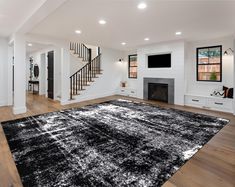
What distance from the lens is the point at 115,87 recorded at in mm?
8992

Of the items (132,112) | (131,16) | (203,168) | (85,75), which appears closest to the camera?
(203,168)

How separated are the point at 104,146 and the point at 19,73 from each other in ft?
13.1

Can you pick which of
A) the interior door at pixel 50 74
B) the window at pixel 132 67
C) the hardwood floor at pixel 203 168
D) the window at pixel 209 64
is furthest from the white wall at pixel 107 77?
the hardwood floor at pixel 203 168

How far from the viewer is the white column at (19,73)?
4859mm

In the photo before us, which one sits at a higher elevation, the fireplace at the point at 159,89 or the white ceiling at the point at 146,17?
the white ceiling at the point at 146,17

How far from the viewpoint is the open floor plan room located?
6.86 feet

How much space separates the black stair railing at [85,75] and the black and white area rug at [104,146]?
313 centimetres

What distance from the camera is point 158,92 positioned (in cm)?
721

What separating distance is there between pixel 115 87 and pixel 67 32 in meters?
4.57

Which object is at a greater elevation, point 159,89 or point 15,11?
point 15,11

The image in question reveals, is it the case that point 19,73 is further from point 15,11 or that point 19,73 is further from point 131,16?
point 131,16

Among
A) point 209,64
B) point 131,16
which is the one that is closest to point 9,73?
point 131,16

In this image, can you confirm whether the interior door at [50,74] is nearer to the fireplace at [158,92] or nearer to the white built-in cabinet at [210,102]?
the fireplace at [158,92]

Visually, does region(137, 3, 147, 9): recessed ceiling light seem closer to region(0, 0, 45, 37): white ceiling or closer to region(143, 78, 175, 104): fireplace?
region(0, 0, 45, 37): white ceiling
